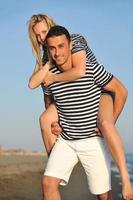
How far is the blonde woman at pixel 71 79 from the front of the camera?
610 centimetres

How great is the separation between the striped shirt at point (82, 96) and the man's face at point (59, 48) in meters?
0.15

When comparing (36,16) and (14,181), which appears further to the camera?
(14,181)

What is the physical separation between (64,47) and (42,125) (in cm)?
99

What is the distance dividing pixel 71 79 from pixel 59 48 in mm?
351

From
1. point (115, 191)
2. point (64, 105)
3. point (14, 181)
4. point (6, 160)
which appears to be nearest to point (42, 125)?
point (64, 105)

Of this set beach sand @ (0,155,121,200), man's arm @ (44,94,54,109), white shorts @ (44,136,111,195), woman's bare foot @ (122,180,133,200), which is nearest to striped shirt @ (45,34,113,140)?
white shorts @ (44,136,111,195)

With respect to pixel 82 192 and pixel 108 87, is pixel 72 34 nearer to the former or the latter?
pixel 108 87

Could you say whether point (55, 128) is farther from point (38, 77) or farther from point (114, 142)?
point (114, 142)

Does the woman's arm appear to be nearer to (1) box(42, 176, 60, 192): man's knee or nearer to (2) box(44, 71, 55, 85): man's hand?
(2) box(44, 71, 55, 85): man's hand

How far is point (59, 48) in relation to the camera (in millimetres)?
6109

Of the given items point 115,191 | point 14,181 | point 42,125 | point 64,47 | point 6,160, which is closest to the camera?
point 64,47

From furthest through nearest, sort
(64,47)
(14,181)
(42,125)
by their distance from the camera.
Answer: (14,181) → (42,125) → (64,47)

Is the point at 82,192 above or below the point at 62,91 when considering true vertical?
below

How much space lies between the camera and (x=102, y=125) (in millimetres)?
6168
